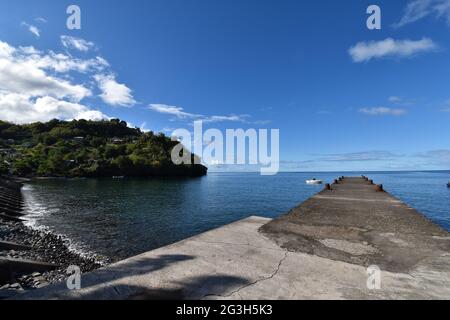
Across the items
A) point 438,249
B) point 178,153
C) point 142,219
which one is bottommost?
point 142,219

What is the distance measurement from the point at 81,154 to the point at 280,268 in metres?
133

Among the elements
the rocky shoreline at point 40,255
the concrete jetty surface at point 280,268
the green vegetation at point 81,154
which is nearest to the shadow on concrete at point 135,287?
the concrete jetty surface at point 280,268

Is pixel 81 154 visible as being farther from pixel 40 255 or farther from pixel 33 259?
pixel 33 259

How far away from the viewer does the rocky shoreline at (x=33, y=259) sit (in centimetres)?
852

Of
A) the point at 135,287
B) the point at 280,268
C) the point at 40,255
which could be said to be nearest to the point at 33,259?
the point at 40,255

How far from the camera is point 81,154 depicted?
115375 millimetres

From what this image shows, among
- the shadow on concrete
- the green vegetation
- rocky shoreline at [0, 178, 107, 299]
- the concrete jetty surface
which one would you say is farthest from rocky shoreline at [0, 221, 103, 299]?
the green vegetation

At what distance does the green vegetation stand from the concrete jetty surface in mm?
103690

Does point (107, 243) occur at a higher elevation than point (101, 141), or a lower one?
lower
